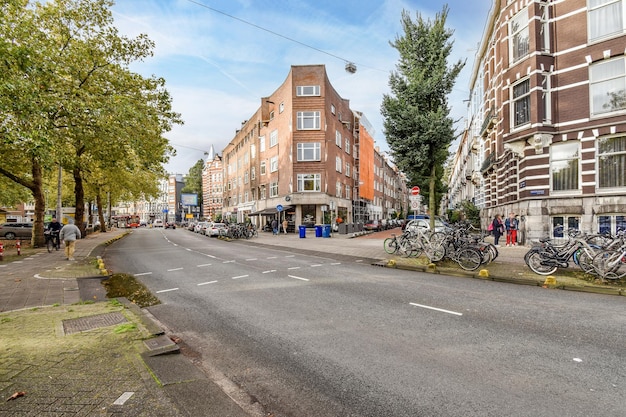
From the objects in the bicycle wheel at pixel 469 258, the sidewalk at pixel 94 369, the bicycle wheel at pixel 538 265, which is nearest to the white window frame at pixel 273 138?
the bicycle wheel at pixel 469 258

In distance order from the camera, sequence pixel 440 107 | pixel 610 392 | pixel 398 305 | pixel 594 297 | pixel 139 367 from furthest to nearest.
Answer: pixel 440 107 → pixel 594 297 → pixel 398 305 → pixel 139 367 → pixel 610 392

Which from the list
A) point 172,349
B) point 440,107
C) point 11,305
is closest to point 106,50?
point 11,305

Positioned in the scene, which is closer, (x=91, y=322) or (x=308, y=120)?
(x=91, y=322)

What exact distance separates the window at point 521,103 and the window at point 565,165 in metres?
2.03

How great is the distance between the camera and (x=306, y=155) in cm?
3834

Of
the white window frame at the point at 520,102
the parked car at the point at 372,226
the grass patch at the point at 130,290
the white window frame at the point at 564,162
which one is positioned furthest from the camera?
the parked car at the point at 372,226

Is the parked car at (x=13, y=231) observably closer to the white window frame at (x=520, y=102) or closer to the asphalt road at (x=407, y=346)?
the asphalt road at (x=407, y=346)

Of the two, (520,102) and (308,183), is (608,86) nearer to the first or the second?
(520,102)

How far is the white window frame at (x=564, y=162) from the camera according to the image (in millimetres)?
16281

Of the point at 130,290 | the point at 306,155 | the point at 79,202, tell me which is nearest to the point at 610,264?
the point at 130,290

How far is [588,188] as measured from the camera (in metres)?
15.8

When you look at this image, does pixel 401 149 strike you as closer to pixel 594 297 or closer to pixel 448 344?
pixel 594 297

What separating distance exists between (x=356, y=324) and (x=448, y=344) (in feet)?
4.83

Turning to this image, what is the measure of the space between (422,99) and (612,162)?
29.5 feet
